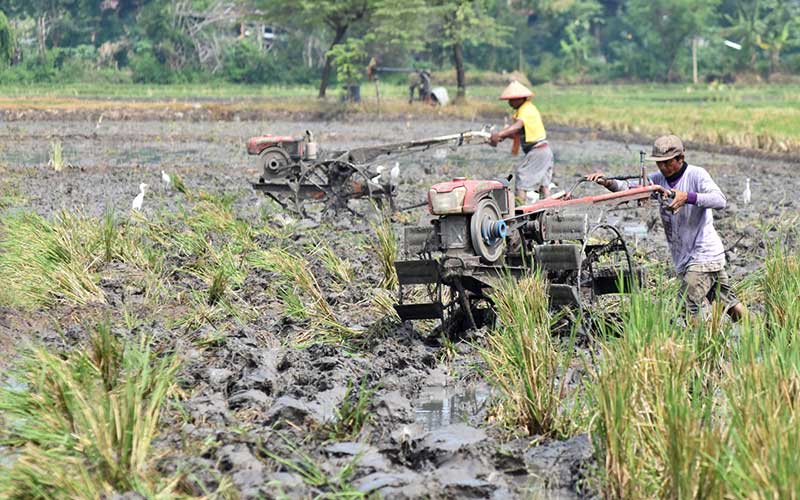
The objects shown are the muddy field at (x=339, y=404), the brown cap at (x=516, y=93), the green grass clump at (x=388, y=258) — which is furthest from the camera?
the brown cap at (x=516, y=93)

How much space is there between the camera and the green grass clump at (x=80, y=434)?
15.1 ft

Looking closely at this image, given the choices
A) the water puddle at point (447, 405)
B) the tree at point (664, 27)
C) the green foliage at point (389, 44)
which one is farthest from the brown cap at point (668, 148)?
the tree at point (664, 27)

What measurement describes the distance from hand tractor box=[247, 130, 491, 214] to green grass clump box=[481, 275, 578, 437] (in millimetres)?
6863

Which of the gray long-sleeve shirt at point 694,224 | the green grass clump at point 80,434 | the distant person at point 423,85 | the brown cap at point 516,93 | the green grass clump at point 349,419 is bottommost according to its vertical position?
the distant person at point 423,85

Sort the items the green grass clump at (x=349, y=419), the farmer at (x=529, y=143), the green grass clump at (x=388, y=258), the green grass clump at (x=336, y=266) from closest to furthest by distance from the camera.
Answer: the green grass clump at (x=349, y=419) < the green grass clump at (x=388, y=258) < the green grass clump at (x=336, y=266) < the farmer at (x=529, y=143)

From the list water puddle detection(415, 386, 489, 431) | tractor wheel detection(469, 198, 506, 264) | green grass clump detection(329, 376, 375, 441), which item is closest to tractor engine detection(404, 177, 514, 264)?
tractor wheel detection(469, 198, 506, 264)

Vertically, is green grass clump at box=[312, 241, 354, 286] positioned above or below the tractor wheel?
below

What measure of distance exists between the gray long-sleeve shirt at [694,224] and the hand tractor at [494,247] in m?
0.21

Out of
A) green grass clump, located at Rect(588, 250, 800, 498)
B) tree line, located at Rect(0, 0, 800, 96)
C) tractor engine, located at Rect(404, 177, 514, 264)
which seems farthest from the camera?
tree line, located at Rect(0, 0, 800, 96)

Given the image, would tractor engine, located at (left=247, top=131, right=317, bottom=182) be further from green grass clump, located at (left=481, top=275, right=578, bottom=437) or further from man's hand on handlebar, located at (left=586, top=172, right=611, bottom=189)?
green grass clump, located at (left=481, top=275, right=578, bottom=437)

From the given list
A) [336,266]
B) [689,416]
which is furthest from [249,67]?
[689,416]

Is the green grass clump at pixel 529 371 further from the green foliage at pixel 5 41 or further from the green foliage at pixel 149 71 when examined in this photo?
the green foliage at pixel 149 71

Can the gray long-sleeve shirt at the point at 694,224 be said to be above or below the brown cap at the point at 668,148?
Result: below

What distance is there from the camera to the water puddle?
6531 mm
